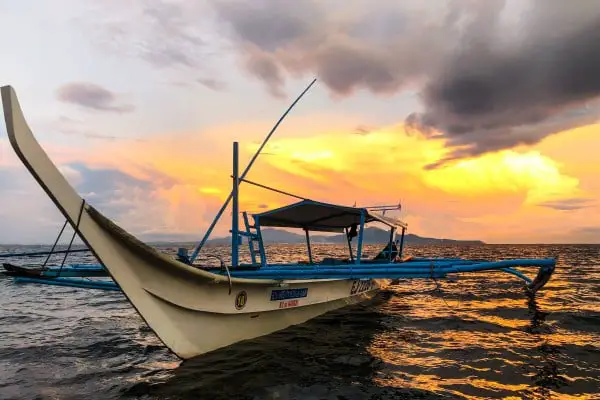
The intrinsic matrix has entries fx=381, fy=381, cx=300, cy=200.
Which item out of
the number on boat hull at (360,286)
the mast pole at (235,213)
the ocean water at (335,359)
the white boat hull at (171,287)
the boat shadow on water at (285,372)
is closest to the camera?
the white boat hull at (171,287)

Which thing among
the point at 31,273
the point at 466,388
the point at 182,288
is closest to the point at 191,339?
the point at 182,288

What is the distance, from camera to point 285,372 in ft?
23.8

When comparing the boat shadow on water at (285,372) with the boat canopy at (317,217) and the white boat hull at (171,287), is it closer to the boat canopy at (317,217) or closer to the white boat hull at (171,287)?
the white boat hull at (171,287)

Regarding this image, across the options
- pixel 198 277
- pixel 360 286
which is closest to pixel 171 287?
pixel 198 277

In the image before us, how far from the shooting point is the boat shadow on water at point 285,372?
248 inches

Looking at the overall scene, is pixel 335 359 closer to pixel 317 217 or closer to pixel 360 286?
pixel 360 286

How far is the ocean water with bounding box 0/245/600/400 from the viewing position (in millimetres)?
6445

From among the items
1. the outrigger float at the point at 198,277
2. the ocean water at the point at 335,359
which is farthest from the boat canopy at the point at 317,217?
the ocean water at the point at 335,359

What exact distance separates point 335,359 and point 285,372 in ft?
4.27

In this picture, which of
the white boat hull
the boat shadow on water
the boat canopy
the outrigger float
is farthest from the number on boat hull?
the white boat hull

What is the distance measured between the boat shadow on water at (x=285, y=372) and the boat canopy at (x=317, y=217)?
372 cm

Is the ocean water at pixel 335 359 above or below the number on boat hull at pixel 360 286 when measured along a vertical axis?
below

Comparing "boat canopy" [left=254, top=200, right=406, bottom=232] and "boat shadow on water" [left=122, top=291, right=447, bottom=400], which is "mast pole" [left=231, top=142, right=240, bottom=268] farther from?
"boat shadow on water" [left=122, top=291, right=447, bottom=400]

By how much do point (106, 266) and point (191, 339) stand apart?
2378 millimetres
